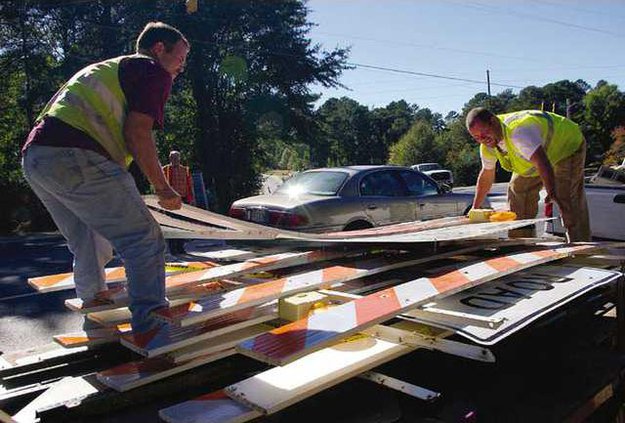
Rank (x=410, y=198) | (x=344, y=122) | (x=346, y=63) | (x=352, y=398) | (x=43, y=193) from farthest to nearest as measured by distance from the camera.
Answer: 1. (x=344, y=122)
2. (x=346, y=63)
3. (x=410, y=198)
4. (x=43, y=193)
5. (x=352, y=398)

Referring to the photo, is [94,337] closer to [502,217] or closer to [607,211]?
[502,217]

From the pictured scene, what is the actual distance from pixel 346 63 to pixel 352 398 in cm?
2208

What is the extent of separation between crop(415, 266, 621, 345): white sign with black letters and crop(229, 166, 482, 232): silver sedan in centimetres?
377

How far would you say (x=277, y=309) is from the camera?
2377 millimetres

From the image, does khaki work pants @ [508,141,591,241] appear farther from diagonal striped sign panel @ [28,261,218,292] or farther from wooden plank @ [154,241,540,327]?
diagonal striped sign panel @ [28,261,218,292]

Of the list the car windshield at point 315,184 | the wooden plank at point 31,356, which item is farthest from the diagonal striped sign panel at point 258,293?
the car windshield at point 315,184

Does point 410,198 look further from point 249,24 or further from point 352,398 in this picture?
point 249,24

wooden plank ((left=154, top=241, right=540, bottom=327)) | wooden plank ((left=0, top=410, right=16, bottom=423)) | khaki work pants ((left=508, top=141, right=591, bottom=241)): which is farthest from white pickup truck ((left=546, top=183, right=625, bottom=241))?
wooden plank ((left=0, top=410, right=16, bottom=423))

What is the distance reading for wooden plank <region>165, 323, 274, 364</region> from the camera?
1955 millimetres

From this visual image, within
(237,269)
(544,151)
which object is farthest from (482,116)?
(237,269)

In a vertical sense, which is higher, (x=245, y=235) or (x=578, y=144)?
(x=578, y=144)

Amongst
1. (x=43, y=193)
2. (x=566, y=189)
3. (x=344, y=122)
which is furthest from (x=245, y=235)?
(x=344, y=122)

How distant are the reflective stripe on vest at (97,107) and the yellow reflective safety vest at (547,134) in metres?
3.16

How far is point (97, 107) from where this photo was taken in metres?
2.30
